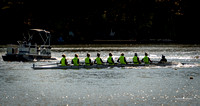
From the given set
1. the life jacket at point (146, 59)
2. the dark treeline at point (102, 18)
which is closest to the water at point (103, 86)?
the life jacket at point (146, 59)

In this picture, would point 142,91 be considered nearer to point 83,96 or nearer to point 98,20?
point 83,96

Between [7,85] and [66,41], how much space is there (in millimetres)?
81775

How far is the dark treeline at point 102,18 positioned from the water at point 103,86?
60.3 metres

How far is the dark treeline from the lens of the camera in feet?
370

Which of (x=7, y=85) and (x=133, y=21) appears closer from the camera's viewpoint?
(x=7, y=85)

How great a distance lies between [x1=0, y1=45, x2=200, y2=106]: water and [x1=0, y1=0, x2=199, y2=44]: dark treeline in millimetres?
60339

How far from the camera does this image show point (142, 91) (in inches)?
1355

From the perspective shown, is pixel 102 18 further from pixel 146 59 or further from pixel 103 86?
pixel 103 86

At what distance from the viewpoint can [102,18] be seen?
381 feet

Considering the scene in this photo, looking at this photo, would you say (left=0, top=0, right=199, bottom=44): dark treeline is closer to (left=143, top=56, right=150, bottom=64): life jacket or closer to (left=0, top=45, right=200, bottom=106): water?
(left=0, top=45, right=200, bottom=106): water

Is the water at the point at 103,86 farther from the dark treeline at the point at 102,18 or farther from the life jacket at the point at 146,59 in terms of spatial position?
the dark treeline at the point at 102,18

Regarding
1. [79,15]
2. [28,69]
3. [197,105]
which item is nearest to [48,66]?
[28,69]

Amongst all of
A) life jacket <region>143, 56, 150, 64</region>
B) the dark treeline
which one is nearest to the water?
life jacket <region>143, 56, 150, 64</region>

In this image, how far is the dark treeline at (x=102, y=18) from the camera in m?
113
